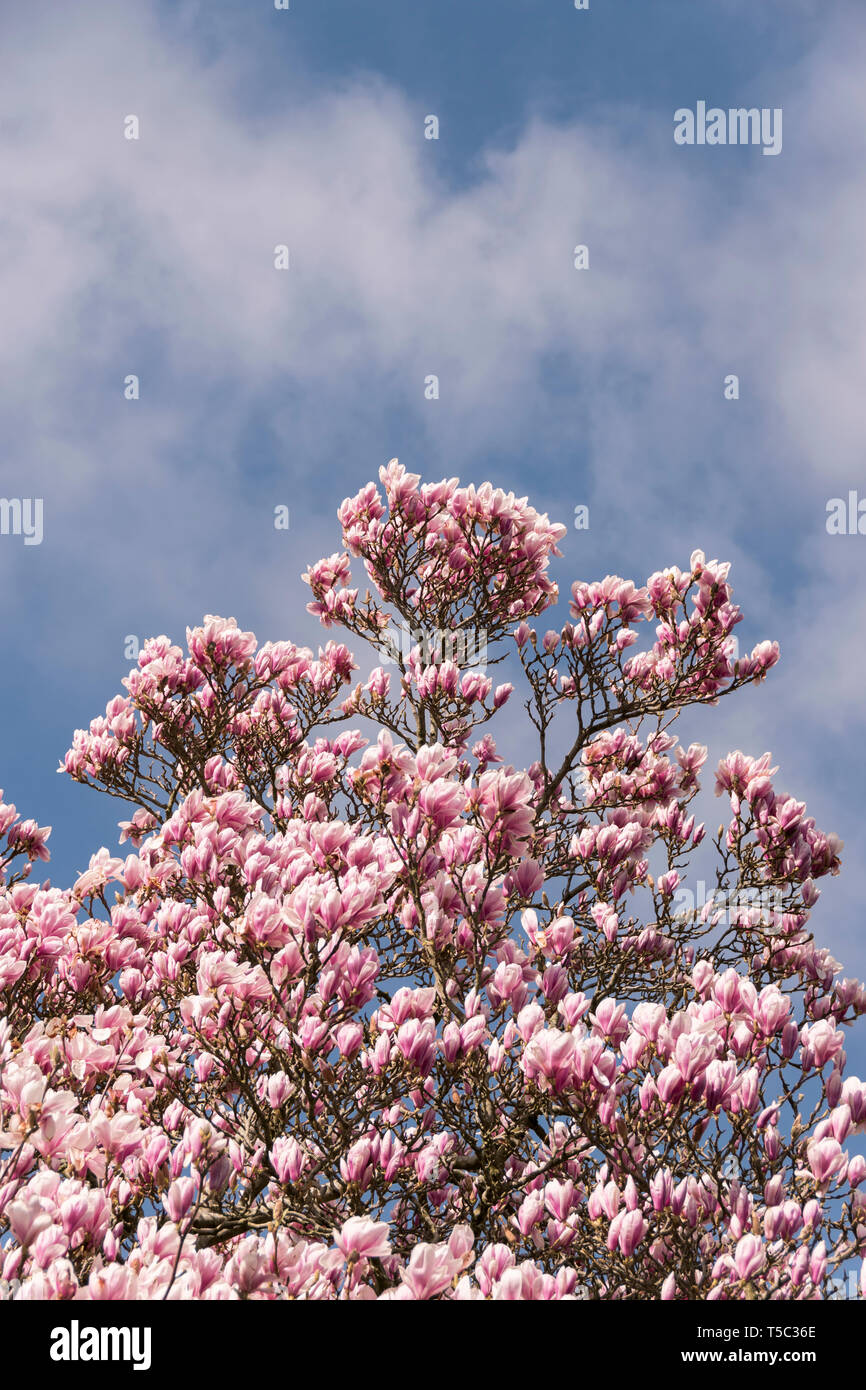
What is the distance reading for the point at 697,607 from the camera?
26.2ft

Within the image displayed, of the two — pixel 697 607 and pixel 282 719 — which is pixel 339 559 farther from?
pixel 697 607

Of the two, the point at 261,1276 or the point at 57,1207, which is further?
the point at 57,1207

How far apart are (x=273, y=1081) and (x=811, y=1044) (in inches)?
112

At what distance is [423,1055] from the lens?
4297mm

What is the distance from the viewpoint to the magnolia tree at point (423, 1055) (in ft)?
12.2

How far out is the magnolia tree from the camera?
3.71 meters

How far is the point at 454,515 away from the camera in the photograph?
792 cm
